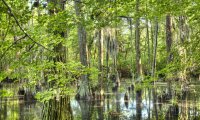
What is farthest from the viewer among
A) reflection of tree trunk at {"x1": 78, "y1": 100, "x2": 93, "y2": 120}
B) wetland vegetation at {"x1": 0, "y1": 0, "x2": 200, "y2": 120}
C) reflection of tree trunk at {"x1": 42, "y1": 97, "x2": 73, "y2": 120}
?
reflection of tree trunk at {"x1": 78, "y1": 100, "x2": 93, "y2": 120}

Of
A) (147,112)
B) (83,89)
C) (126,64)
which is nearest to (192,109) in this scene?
(147,112)

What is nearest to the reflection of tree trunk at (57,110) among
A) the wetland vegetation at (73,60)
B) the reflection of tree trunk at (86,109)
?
the wetland vegetation at (73,60)

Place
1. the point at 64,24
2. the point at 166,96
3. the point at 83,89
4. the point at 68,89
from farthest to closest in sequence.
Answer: the point at 83,89, the point at 166,96, the point at 68,89, the point at 64,24

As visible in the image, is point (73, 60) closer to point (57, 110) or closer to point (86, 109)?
point (57, 110)

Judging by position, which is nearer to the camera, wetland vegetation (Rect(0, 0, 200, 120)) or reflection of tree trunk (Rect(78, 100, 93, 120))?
wetland vegetation (Rect(0, 0, 200, 120))

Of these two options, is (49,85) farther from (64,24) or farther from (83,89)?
(83,89)

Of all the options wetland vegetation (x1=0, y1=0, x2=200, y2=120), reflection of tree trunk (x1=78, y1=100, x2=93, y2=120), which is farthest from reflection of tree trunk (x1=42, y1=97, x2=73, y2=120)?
reflection of tree trunk (x1=78, y1=100, x2=93, y2=120)

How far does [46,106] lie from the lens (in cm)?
790

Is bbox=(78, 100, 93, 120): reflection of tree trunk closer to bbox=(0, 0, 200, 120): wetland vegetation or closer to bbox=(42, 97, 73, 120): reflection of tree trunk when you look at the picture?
bbox=(0, 0, 200, 120): wetland vegetation

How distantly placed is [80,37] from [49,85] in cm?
1045

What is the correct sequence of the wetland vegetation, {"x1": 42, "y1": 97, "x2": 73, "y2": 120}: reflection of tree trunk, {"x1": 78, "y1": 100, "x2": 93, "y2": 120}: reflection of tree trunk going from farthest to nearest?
{"x1": 78, "y1": 100, "x2": 93, "y2": 120}: reflection of tree trunk
{"x1": 42, "y1": 97, "x2": 73, "y2": 120}: reflection of tree trunk
the wetland vegetation

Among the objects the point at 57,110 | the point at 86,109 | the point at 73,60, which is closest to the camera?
the point at 57,110

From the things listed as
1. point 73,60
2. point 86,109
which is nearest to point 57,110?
point 73,60

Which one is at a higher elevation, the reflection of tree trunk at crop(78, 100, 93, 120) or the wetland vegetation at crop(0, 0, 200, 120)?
the wetland vegetation at crop(0, 0, 200, 120)
